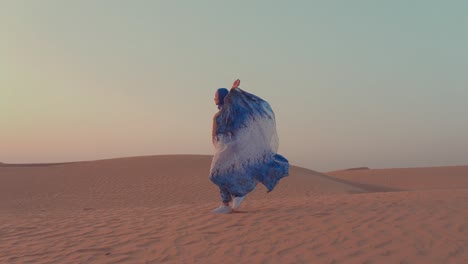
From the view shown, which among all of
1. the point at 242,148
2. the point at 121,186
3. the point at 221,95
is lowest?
the point at 121,186

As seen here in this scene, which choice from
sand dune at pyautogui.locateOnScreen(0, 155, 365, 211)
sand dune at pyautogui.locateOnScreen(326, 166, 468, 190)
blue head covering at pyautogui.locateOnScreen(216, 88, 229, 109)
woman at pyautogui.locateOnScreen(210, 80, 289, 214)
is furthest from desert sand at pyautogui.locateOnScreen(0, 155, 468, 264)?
sand dune at pyautogui.locateOnScreen(326, 166, 468, 190)

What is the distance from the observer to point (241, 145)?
26.7 ft

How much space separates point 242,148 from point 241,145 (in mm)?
62

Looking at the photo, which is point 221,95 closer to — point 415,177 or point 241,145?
point 241,145

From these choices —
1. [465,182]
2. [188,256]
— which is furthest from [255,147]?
[465,182]

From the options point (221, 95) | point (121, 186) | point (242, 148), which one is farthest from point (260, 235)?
point (121, 186)

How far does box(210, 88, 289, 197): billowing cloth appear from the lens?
814 centimetres

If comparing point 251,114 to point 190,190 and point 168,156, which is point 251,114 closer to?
point 190,190

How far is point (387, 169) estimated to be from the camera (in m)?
41.4

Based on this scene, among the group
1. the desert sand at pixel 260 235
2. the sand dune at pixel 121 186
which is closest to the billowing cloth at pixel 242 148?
the desert sand at pixel 260 235

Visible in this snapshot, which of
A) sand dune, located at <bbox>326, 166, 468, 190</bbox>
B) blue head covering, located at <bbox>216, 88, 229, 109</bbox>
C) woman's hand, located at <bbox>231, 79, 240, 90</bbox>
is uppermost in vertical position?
woman's hand, located at <bbox>231, 79, 240, 90</bbox>

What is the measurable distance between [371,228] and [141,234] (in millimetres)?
3756

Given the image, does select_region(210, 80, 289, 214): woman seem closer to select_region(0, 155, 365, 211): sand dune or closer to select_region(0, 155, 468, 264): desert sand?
select_region(0, 155, 468, 264): desert sand

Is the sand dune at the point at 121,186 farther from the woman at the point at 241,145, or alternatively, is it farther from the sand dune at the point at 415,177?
the sand dune at the point at 415,177
